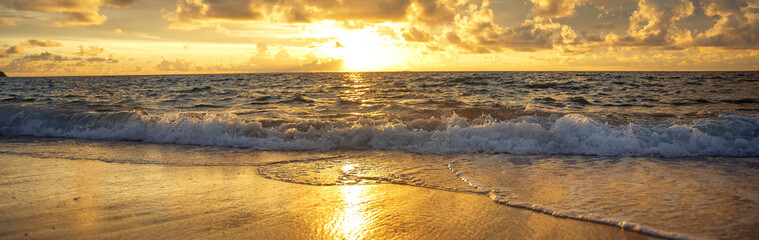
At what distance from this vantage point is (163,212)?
4141 mm

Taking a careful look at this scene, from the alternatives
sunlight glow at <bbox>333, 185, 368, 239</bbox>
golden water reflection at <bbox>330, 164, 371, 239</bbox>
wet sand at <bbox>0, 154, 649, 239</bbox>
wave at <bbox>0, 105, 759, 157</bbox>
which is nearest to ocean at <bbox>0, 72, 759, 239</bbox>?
wave at <bbox>0, 105, 759, 157</bbox>

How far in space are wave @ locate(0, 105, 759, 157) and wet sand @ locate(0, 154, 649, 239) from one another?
A: 344cm

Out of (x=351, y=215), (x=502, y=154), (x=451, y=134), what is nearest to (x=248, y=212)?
(x=351, y=215)

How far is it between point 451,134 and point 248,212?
559cm

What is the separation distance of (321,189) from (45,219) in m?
2.73

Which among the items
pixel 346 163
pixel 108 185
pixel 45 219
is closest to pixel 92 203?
pixel 45 219

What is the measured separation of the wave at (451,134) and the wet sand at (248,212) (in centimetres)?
344

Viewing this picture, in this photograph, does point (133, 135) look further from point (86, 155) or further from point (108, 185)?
point (108, 185)

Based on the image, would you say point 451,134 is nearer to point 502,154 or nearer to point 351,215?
point 502,154

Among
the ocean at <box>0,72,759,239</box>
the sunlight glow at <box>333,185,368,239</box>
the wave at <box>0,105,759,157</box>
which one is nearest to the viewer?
the sunlight glow at <box>333,185,368,239</box>

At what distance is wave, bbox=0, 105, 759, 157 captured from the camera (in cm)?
808

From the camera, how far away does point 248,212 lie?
4.20 metres

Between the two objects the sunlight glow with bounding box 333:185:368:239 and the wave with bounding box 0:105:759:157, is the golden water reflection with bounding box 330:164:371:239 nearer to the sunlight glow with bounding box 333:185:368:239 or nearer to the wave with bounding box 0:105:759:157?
the sunlight glow with bounding box 333:185:368:239

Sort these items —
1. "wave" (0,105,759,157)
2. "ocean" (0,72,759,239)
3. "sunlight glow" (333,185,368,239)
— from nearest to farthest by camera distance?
"sunlight glow" (333,185,368,239)
"ocean" (0,72,759,239)
"wave" (0,105,759,157)
